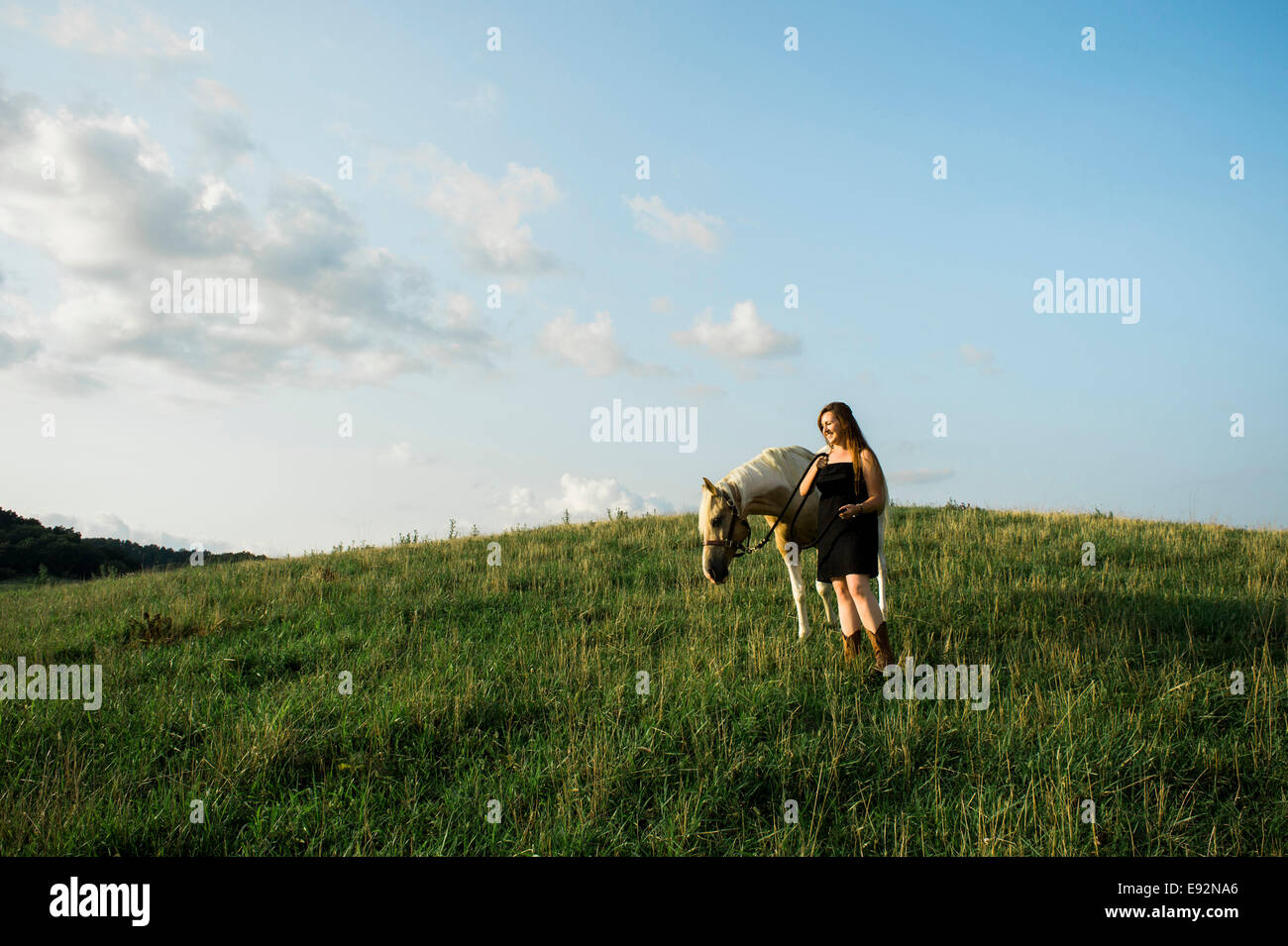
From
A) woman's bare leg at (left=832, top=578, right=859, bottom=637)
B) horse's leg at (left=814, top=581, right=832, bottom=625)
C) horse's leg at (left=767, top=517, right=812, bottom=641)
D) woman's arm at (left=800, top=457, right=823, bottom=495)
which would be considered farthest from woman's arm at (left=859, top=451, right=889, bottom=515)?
horse's leg at (left=767, top=517, right=812, bottom=641)

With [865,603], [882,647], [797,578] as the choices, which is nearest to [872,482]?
[865,603]

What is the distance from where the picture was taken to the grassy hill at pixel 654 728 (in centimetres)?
438

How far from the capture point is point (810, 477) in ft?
25.4

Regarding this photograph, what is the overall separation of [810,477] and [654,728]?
3568mm

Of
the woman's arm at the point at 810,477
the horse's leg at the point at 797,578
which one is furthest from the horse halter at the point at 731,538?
the woman's arm at the point at 810,477

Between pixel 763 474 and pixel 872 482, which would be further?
pixel 763 474

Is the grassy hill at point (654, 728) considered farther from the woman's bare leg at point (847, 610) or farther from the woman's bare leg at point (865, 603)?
the woman's bare leg at point (865, 603)

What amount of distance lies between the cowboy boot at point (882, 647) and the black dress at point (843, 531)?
1.85ft

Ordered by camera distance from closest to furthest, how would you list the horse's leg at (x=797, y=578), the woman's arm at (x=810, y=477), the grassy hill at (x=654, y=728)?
the grassy hill at (x=654, y=728), the woman's arm at (x=810, y=477), the horse's leg at (x=797, y=578)

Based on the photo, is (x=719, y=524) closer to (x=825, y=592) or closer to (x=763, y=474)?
(x=763, y=474)

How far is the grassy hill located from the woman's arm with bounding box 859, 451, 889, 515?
65.6 inches

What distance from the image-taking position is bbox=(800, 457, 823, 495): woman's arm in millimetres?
7637
